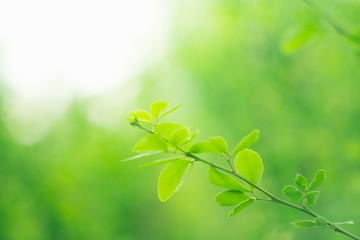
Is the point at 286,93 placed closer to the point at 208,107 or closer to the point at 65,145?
the point at 208,107

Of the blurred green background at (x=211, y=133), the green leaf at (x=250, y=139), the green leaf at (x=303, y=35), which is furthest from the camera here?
the blurred green background at (x=211, y=133)

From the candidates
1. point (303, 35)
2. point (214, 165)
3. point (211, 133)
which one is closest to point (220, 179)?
point (214, 165)

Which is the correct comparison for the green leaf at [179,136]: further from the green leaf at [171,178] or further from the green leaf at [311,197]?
the green leaf at [311,197]

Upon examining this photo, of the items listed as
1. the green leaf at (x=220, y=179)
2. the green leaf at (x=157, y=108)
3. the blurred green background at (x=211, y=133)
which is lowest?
the green leaf at (x=220, y=179)

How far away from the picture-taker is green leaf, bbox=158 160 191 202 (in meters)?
0.38

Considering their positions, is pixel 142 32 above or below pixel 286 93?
above

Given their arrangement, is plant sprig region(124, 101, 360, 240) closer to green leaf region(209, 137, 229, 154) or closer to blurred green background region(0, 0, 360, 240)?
green leaf region(209, 137, 229, 154)

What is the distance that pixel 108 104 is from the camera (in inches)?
142

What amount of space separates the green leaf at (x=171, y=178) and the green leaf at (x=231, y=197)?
0.05 metres

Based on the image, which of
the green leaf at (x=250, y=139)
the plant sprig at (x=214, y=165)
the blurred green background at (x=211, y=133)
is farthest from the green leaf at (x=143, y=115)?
the blurred green background at (x=211, y=133)

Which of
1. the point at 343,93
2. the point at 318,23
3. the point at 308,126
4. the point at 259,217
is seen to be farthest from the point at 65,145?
the point at 318,23

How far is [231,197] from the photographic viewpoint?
40 cm

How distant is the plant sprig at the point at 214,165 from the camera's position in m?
0.36

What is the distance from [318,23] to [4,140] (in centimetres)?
249
